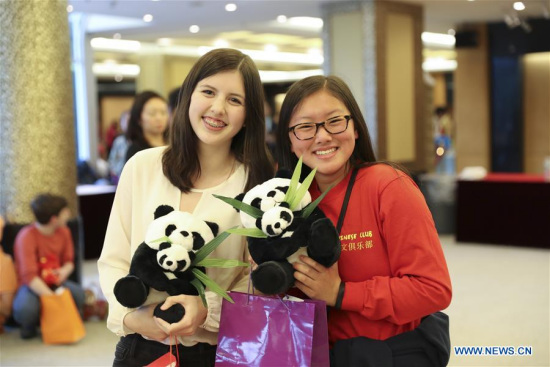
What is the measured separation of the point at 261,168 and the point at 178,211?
288 millimetres

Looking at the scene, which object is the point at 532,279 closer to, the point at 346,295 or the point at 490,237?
the point at 490,237

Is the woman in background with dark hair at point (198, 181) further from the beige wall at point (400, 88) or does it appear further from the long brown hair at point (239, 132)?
the beige wall at point (400, 88)

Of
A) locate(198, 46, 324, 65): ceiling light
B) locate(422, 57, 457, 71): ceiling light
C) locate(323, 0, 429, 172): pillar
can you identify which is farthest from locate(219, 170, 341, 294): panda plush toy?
locate(422, 57, 457, 71): ceiling light

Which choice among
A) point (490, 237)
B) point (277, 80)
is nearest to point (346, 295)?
point (490, 237)

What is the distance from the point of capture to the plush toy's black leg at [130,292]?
1.70 metres

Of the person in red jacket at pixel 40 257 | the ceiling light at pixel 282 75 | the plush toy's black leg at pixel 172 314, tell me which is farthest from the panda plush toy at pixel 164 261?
the ceiling light at pixel 282 75

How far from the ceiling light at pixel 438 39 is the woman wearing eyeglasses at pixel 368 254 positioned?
1351 cm

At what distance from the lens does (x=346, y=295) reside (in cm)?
159

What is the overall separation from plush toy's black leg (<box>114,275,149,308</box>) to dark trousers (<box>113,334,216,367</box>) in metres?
0.18

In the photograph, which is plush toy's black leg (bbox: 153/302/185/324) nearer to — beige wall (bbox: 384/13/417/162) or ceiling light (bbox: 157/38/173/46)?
beige wall (bbox: 384/13/417/162)

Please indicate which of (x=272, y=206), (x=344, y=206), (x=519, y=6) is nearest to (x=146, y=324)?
(x=272, y=206)

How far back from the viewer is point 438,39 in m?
15.6

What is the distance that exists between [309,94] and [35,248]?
365cm

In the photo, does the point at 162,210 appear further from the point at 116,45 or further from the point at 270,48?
the point at 270,48
